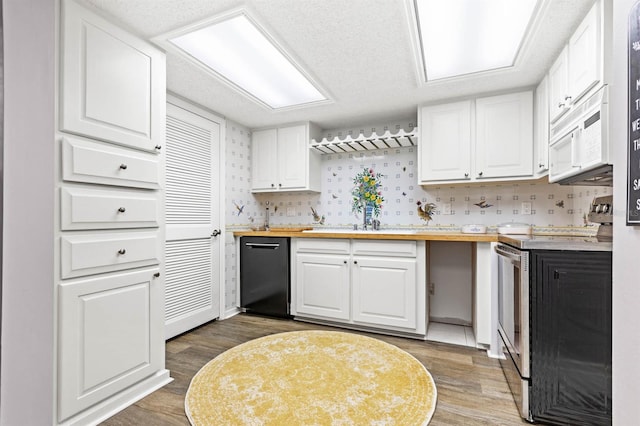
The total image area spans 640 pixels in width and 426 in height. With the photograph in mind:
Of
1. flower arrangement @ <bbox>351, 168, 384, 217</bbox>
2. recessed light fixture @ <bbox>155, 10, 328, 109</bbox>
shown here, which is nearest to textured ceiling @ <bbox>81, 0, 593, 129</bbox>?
recessed light fixture @ <bbox>155, 10, 328, 109</bbox>

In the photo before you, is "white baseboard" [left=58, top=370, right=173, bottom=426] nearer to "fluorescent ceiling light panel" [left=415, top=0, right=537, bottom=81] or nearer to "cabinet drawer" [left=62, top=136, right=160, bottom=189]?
"cabinet drawer" [left=62, top=136, right=160, bottom=189]

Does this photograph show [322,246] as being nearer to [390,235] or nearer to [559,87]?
[390,235]

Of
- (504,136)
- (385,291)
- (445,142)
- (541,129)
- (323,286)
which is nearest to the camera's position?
(541,129)

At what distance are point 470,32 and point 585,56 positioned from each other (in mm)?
601

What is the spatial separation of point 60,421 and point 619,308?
7.28 ft

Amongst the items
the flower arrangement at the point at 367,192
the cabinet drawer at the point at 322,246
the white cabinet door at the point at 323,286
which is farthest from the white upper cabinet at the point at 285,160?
the white cabinet door at the point at 323,286

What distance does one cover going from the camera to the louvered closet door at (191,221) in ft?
8.63

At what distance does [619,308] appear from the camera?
0.80 metres

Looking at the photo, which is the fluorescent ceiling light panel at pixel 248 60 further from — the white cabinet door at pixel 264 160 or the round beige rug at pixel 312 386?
the round beige rug at pixel 312 386

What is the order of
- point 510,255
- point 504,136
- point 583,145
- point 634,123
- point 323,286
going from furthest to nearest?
1. point 323,286
2. point 504,136
3. point 510,255
4. point 583,145
5. point 634,123

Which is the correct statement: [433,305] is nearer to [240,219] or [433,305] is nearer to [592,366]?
[592,366]

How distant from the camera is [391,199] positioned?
3.38m

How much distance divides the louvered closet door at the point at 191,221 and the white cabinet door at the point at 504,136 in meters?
2.53

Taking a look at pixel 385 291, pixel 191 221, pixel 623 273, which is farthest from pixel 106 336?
pixel 623 273
